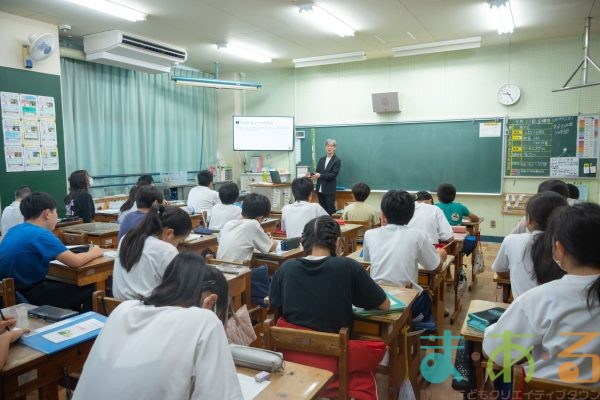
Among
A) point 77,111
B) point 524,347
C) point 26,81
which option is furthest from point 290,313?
point 77,111

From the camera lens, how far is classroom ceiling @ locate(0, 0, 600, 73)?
15.5 feet

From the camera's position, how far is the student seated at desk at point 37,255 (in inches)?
103

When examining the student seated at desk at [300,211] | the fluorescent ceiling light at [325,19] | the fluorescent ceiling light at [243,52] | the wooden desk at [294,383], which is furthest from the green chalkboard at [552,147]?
the wooden desk at [294,383]

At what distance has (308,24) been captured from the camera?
17.9 feet

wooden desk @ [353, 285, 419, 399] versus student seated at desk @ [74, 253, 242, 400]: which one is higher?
student seated at desk @ [74, 253, 242, 400]

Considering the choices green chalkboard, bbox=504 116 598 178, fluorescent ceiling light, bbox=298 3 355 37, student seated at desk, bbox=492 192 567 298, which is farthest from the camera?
green chalkboard, bbox=504 116 598 178

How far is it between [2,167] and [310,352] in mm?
4748

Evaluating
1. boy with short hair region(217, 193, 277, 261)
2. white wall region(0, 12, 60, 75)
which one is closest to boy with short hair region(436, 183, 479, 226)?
boy with short hair region(217, 193, 277, 261)

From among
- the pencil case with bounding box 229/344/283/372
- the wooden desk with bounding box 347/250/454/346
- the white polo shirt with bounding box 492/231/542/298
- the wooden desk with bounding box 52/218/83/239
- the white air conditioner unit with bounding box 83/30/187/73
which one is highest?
the white air conditioner unit with bounding box 83/30/187/73

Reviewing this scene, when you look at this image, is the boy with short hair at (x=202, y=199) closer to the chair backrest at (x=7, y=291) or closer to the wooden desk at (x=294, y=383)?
the chair backrest at (x=7, y=291)

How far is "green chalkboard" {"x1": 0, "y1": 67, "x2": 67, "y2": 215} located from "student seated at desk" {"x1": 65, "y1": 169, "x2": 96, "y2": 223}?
2.09ft

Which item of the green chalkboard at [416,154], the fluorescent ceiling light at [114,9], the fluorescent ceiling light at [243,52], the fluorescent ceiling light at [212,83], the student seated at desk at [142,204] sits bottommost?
the student seated at desk at [142,204]

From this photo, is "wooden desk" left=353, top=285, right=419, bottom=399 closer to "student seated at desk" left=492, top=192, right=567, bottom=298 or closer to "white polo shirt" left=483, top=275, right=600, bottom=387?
"student seated at desk" left=492, top=192, right=567, bottom=298

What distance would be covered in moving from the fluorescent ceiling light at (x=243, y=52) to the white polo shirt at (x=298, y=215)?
3.28m
